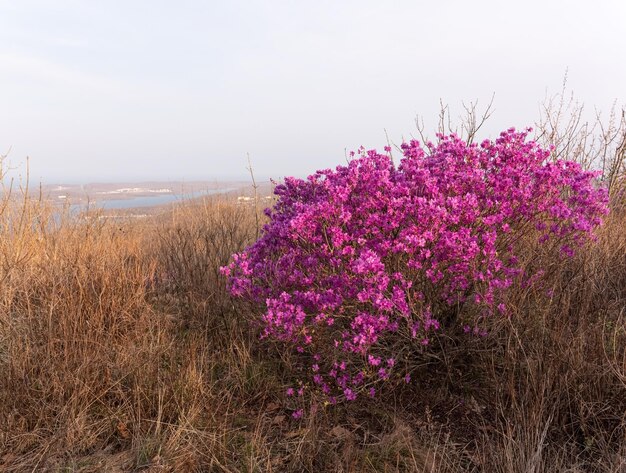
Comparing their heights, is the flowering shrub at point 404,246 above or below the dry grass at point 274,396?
above

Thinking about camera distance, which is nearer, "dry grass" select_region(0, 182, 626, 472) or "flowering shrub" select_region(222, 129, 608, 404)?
"dry grass" select_region(0, 182, 626, 472)

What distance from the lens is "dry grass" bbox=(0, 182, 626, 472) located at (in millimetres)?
2225

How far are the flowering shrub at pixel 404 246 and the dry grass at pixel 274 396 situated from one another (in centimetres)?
27

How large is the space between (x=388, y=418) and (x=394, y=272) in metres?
0.97

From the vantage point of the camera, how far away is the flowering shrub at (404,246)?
2.55 metres

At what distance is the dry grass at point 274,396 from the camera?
2.22m

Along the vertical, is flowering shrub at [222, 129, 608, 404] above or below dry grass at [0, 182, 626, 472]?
above

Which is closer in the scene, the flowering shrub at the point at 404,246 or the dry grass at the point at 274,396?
the dry grass at the point at 274,396

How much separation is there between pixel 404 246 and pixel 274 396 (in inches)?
59.1

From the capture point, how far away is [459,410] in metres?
2.76

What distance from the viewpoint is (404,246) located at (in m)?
2.48

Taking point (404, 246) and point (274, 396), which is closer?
point (404, 246)

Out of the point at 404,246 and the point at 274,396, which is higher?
the point at 404,246

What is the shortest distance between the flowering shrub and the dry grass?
0.87 feet
